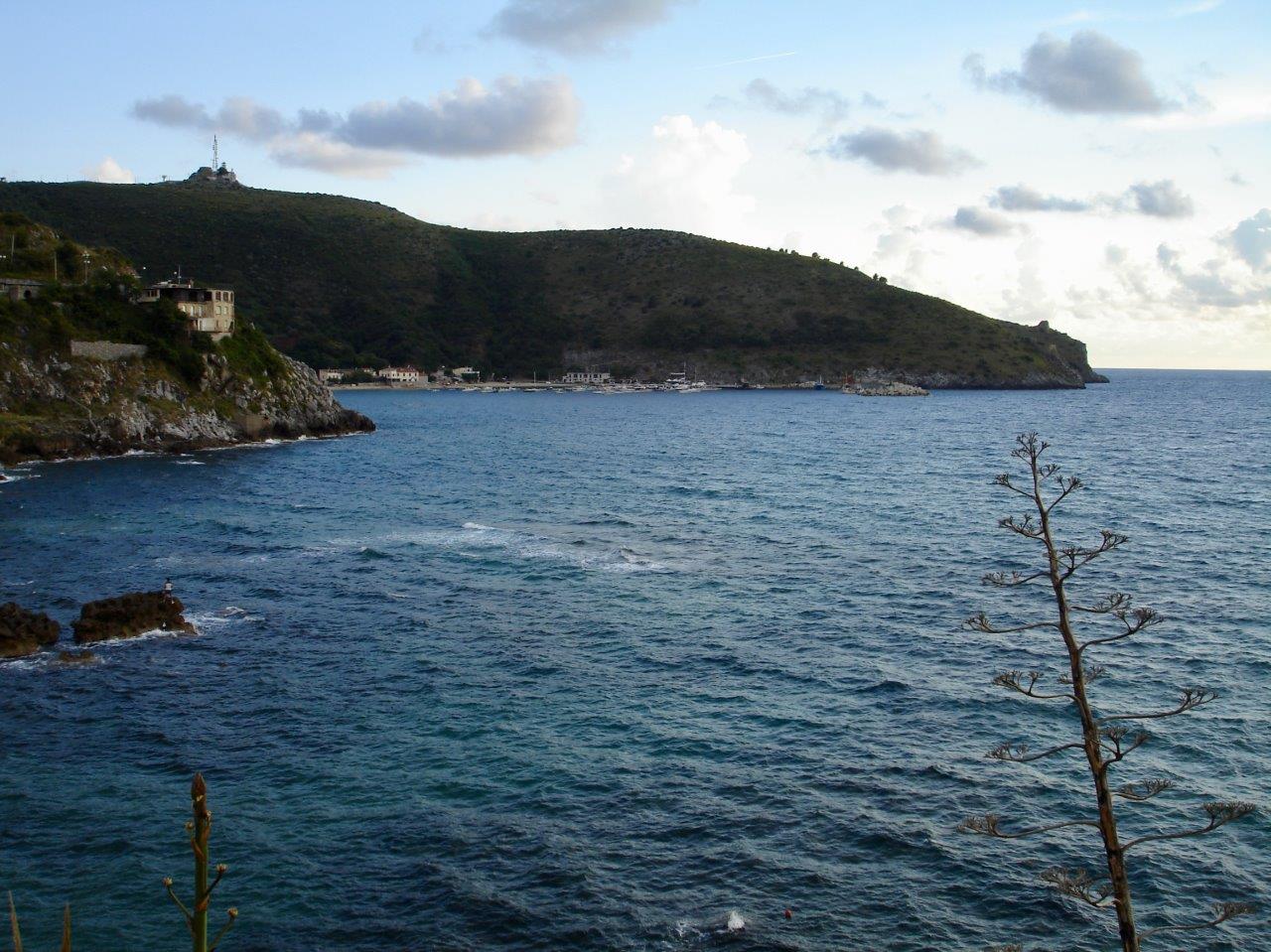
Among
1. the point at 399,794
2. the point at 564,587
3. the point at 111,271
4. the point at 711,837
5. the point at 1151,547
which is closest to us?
the point at 711,837

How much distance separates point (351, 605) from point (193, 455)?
197 feet

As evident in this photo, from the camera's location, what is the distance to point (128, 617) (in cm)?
4288

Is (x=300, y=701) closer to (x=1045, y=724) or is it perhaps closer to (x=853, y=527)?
(x=1045, y=724)

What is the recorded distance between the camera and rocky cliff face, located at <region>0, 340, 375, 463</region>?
92.1 m

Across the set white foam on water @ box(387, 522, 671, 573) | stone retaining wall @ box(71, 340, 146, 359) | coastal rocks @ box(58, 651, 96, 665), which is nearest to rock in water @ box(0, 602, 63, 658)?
coastal rocks @ box(58, 651, 96, 665)

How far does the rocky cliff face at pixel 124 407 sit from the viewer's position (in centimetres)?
9206

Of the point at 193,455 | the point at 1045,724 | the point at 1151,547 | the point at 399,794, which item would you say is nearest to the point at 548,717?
the point at 399,794

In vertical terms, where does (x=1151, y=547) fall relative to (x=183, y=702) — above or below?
above

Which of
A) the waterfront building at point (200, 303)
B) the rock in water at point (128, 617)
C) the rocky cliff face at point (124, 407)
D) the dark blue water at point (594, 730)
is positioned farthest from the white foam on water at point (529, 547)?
the waterfront building at point (200, 303)

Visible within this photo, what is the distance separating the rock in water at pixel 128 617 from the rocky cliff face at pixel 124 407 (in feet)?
173

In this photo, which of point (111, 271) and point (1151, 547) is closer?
point (1151, 547)

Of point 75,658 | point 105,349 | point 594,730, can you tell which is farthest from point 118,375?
point 594,730

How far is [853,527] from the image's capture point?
2680 inches

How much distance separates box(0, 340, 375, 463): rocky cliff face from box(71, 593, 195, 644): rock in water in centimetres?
5286
